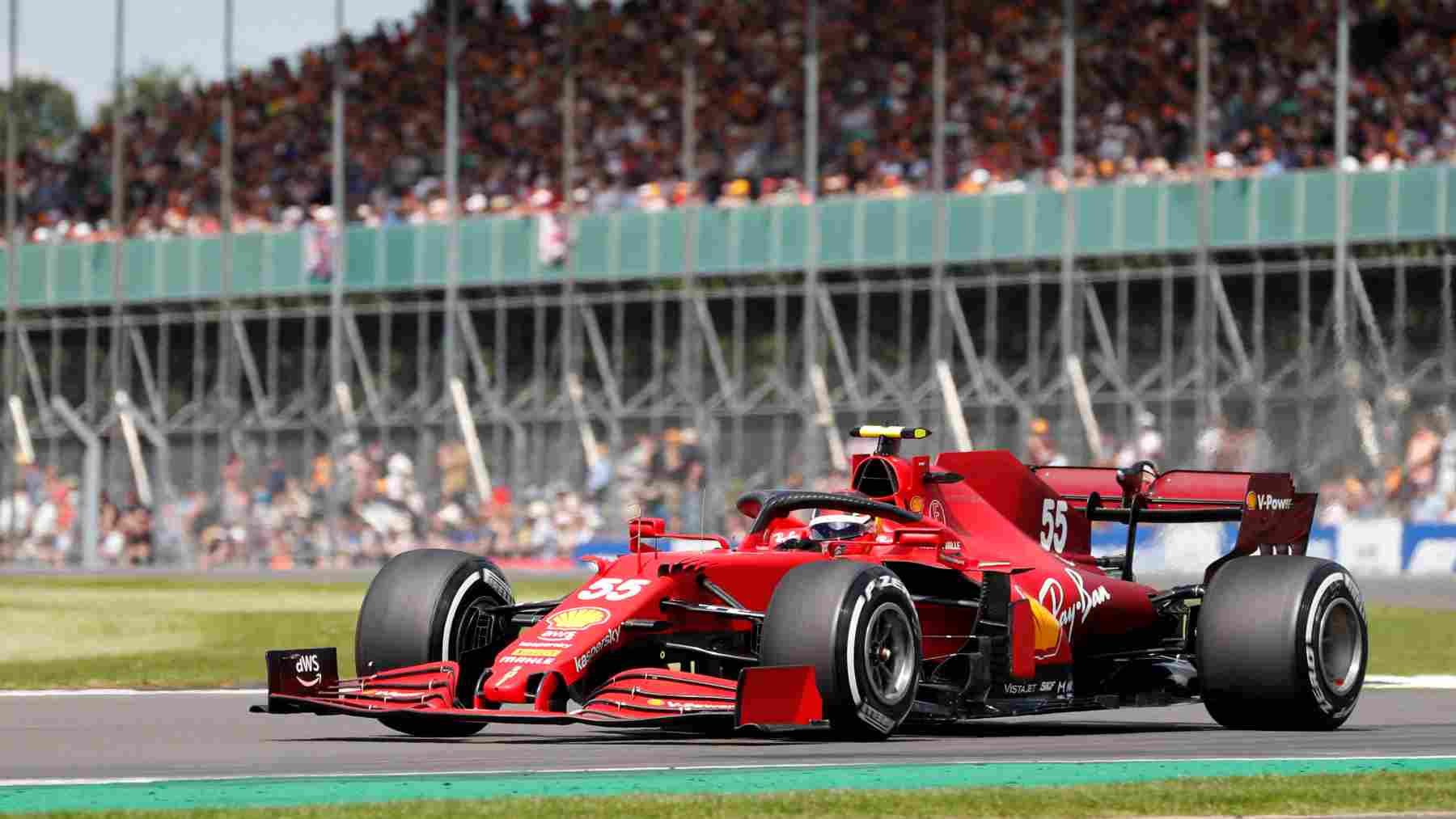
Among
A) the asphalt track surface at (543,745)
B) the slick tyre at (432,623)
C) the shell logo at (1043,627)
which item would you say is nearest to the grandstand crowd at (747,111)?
the asphalt track surface at (543,745)

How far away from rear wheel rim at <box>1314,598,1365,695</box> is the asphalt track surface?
0.29 metres

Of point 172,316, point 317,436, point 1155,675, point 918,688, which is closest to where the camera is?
point 918,688

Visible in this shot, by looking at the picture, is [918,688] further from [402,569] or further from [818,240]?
[818,240]

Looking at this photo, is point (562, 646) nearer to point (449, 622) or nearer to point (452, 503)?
point (449, 622)

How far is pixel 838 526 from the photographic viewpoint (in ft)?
45.8

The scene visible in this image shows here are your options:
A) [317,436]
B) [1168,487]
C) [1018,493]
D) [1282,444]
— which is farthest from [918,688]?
[317,436]

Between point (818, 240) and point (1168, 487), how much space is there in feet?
89.5

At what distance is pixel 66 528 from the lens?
4900cm

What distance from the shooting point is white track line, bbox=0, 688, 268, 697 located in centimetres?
1777

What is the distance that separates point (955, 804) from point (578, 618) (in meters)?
3.29

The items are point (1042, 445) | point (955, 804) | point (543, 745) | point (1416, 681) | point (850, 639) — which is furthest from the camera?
point (1042, 445)

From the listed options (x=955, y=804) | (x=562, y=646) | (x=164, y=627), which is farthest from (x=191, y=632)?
(x=955, y=804)

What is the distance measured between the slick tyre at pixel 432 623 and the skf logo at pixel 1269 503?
448cm

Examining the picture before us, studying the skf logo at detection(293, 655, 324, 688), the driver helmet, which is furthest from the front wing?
the driver helmet
